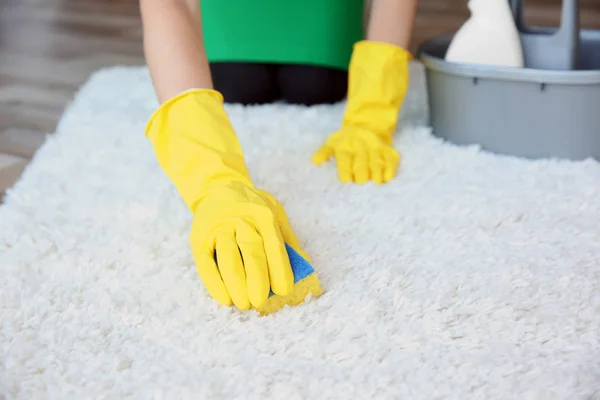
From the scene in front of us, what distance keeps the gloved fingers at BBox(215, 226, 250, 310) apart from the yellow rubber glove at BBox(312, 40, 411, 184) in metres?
0.40

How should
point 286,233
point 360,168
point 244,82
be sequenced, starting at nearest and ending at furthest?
point 286,233
point 360,168
point 244,82

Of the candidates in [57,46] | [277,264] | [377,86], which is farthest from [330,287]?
[57,46]

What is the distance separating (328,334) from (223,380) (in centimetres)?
13

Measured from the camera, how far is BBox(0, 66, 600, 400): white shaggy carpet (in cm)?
68

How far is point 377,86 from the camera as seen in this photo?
1.22m

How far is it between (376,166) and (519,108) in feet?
0.85

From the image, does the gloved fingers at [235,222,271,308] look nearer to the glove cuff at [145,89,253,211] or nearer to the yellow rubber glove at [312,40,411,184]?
the glove cuff at [145,89,253,211]

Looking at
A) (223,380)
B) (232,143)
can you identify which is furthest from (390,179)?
(223,380)

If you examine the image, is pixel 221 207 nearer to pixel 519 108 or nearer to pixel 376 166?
pixel 376 166

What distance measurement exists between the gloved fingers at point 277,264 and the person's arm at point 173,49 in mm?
280

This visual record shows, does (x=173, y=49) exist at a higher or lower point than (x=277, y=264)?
higher

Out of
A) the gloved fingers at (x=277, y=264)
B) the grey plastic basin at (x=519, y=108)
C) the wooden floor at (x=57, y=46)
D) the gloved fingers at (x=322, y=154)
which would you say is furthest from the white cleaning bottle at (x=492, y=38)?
the wooden floor at (x=57, y=46)

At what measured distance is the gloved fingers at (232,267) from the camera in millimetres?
777

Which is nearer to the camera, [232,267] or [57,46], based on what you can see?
[232,267]
